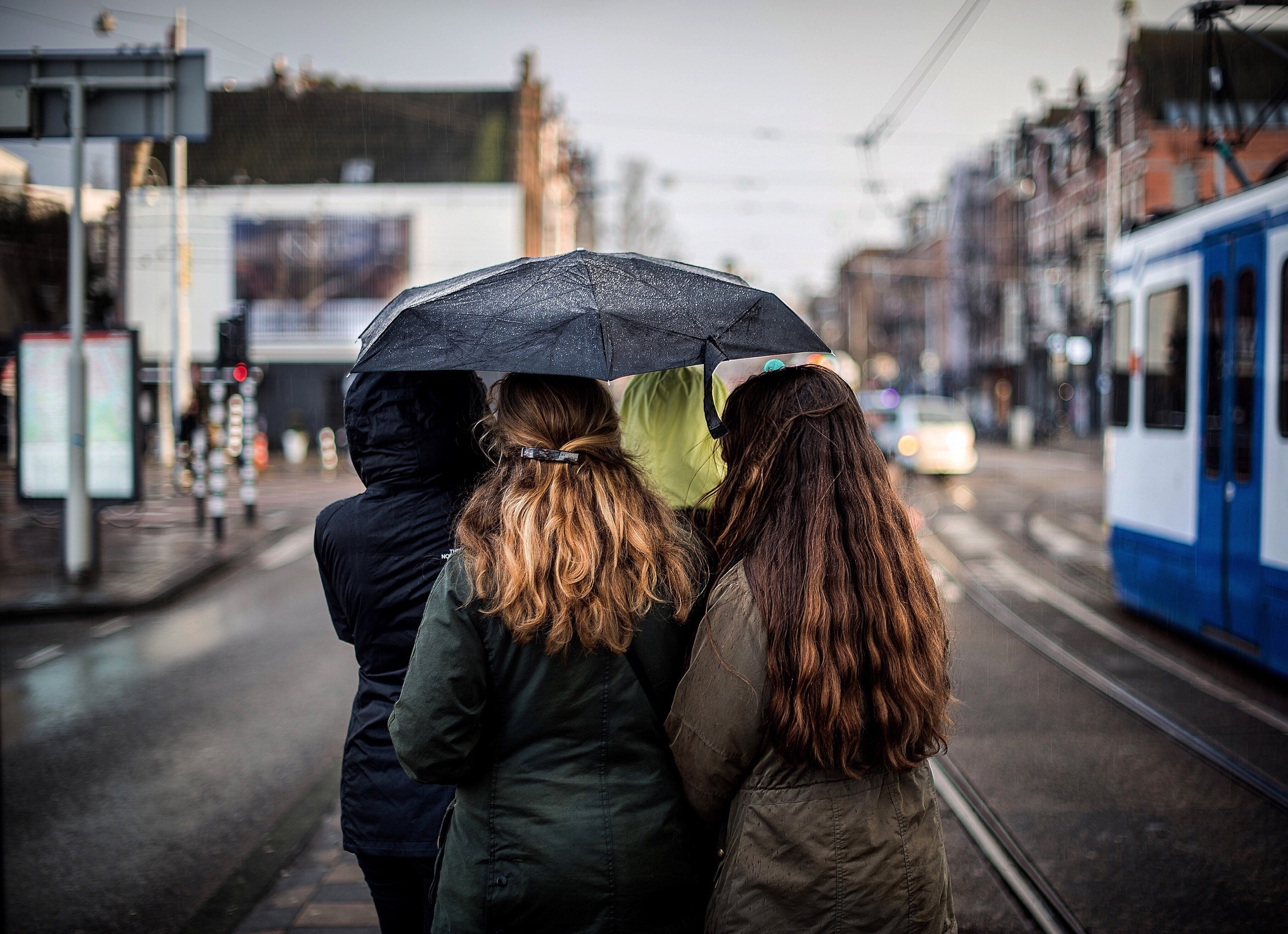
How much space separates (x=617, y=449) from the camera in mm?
2025

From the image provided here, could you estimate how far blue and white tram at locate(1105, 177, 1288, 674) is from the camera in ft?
21.1

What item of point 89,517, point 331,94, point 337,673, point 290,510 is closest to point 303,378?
point 331,94

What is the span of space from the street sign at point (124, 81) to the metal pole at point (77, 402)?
0.57 ft

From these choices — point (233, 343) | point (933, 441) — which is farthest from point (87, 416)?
point (933, 441)

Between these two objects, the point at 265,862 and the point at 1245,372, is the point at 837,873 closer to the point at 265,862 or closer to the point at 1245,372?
the point at 265,862

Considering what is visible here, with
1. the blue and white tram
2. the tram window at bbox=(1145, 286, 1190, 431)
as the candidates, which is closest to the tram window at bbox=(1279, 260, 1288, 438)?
the blue and white tram

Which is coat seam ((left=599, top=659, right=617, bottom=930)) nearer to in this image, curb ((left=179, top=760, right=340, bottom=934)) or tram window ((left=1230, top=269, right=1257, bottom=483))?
curb ((left=179, top=760, right=340, bottom=934))

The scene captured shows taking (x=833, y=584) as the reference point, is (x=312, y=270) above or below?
above

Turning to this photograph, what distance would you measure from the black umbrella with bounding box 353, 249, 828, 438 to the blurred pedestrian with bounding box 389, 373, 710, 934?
0.60 ft

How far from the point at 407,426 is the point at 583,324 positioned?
0.53 meters

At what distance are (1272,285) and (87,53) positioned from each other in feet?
33.8

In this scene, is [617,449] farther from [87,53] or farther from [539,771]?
[87,53]

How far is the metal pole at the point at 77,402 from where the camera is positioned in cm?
1062

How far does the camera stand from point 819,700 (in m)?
1.88
